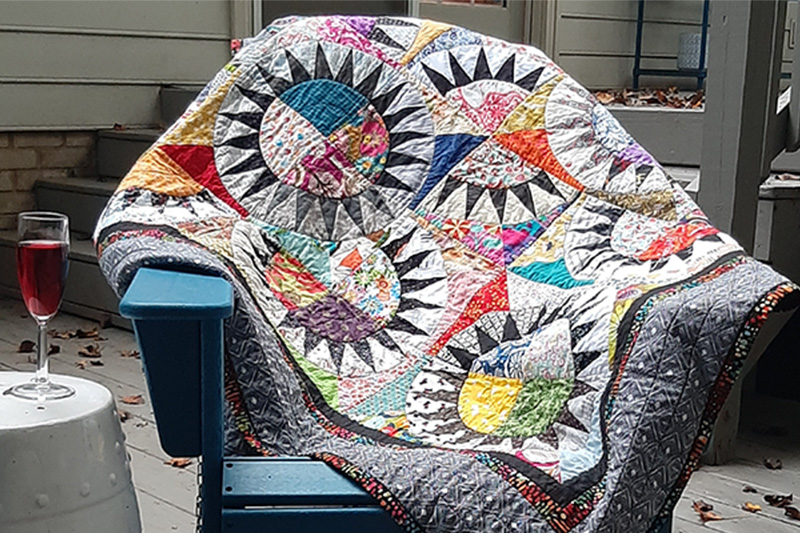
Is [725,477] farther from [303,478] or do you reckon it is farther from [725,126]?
[303,478]

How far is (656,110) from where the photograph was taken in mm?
3111

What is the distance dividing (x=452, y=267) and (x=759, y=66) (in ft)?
3.37

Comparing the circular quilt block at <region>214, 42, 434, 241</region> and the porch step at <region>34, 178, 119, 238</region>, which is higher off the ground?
the circular quilt block at <region>214, 42, 434, 241</region>

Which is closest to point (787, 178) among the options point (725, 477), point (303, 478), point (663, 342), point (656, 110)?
point (656, 110)

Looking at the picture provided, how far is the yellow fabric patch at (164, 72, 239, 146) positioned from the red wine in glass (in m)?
0.60

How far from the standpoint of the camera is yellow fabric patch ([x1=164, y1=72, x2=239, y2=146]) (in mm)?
1897

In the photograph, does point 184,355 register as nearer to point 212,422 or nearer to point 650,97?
point 212,422

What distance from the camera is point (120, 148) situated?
4.17 meters

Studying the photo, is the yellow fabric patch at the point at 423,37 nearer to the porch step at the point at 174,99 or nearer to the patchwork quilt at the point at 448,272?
the patchwork quilt at the point at 448,272

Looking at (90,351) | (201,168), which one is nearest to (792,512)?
(201,168)

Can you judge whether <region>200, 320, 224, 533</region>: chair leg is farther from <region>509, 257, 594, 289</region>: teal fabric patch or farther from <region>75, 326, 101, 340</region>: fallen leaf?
<region>75, 326, 101, 340</region>: fallen leaf

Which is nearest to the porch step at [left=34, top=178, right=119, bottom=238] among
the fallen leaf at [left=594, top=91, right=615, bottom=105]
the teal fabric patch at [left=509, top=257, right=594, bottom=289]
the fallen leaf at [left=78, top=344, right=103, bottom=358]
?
the fallen leaf at [left=78, top=344, right=103, bottom=358]

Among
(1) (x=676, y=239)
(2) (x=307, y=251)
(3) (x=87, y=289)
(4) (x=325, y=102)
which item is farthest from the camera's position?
(3) (x=87, y=289)

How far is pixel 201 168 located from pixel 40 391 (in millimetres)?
652
